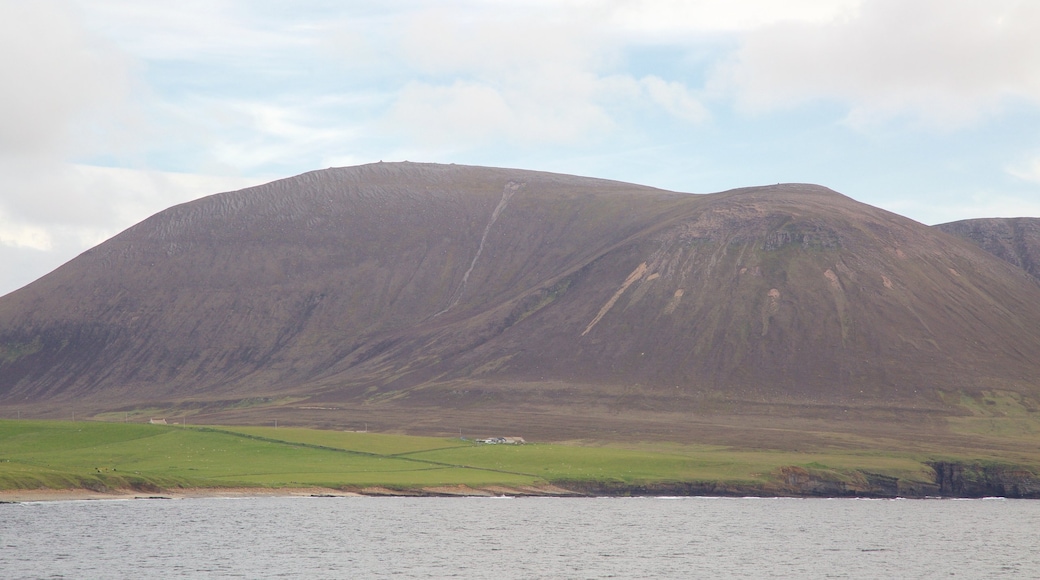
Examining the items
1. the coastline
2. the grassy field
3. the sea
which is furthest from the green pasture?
the sea

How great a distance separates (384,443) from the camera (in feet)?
395

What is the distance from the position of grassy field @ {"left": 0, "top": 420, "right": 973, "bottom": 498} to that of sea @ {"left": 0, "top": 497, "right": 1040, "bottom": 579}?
5.33m

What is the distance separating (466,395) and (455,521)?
108m

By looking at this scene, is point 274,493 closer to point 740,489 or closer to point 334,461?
point 334,461

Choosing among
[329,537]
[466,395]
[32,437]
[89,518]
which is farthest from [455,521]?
[466,395]

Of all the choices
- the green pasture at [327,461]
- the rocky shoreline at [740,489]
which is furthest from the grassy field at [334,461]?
the rocky shoreline at [740,489]

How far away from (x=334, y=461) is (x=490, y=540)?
41840 millimetres

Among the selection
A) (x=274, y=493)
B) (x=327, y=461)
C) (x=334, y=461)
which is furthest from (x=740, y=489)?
(x=274, y=493)

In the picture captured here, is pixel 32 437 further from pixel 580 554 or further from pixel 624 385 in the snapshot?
pixel 624 385

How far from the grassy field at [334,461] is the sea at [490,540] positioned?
533 cm

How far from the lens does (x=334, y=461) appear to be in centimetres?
10694

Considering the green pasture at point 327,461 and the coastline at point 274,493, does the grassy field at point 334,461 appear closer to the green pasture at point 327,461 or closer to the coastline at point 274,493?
the green pasture at point 327,461

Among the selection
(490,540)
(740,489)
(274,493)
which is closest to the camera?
(490,540)

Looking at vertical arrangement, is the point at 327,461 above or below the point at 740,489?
above
